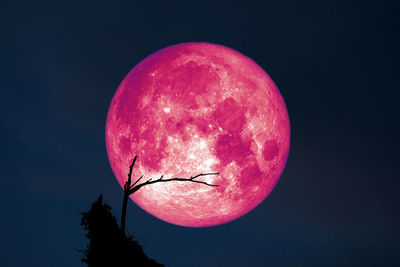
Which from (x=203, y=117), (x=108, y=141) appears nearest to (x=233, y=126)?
(x=203, y=117)

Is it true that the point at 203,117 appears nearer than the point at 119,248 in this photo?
No

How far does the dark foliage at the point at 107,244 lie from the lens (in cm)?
654

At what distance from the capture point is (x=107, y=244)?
659 cm

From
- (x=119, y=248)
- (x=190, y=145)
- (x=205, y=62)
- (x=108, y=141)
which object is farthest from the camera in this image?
(x=108, y=141)

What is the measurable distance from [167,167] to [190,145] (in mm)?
699

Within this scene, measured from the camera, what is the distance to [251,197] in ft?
29.7

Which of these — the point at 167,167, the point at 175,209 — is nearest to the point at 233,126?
the point at 167,167

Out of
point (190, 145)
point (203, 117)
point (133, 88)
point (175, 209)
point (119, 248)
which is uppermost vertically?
point (133, 88)

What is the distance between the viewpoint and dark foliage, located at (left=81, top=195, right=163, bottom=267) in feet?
21.4

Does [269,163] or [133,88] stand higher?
[133,88]

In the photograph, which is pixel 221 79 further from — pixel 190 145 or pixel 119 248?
pixel 119 248

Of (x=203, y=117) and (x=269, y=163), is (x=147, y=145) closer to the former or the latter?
(x=203, y=117)

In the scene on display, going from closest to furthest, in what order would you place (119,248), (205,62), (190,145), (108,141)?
1. (119,248)
2. (190,145)
3. (205,62)
4. (108,141)

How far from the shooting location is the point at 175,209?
8.72 metres
